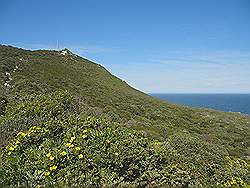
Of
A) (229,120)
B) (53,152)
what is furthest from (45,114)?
(229,120)

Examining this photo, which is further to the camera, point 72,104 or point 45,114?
point 72,104

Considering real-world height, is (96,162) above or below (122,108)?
above

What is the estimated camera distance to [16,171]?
730cm

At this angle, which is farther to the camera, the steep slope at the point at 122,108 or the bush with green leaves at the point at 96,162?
the steep slope at the point at 122,108

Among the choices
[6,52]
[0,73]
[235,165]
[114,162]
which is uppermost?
[6,52]

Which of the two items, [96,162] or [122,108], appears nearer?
[96,162]

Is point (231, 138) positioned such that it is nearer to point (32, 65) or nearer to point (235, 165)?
point (235, 165)

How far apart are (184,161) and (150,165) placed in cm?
145

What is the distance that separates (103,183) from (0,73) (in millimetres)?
31042

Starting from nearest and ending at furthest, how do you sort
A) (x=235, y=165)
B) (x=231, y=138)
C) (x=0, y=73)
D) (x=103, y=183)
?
(x=103, y=183), (x=235, y=165), (x=231, y=138), (x=0, y=73)

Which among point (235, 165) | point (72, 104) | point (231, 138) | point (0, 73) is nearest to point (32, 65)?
point (0, 73)

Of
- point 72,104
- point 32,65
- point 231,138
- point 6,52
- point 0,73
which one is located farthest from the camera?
point 6,52

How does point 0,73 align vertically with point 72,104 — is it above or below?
above

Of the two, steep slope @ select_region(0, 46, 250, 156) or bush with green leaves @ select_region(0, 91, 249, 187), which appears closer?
bush with green leaves @ select_region(0, 91, 249, 187)
